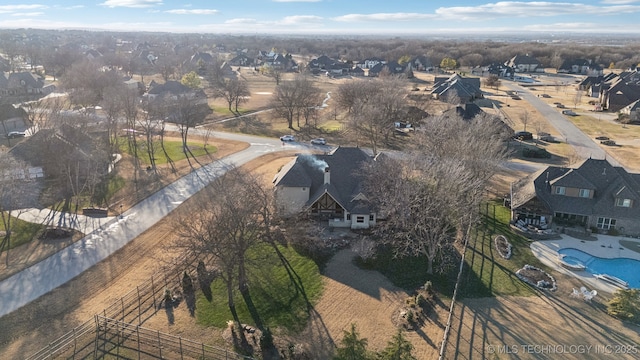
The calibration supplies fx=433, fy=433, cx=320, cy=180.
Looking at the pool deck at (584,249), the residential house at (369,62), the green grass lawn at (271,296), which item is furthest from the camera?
the residential house at (369,62)

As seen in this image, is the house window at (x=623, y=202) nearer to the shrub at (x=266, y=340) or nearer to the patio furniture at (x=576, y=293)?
the patio furniture at (x=576, y=293)

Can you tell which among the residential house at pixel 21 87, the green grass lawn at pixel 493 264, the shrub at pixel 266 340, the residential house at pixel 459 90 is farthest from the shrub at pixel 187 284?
the residential house at pixel 21 87

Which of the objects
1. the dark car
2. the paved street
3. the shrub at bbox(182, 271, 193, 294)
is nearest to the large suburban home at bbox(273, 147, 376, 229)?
the shrub at bbox(182, 271, 193, 294)

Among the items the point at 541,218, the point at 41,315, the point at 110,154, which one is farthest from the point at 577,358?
the point at 110,154

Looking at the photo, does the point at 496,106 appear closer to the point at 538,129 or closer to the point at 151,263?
the point at 538,129

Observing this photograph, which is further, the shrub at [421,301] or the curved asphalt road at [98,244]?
the curved asphalt road at [98,244]

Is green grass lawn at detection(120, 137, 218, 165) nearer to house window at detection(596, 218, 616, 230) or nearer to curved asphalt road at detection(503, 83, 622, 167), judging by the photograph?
house window at detection(596, 218, 616, 230)
